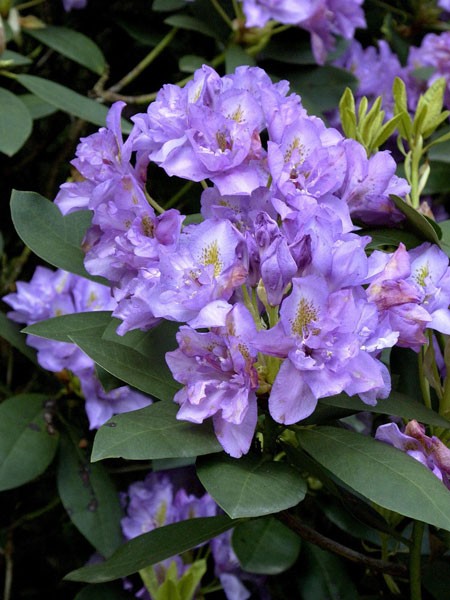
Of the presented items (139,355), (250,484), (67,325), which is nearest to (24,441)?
(67,325)

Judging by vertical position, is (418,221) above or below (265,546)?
above

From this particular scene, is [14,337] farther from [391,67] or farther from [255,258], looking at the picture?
[391,67]

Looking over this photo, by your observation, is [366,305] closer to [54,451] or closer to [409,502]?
[409,502]

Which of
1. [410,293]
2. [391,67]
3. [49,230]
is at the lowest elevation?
[391,67]

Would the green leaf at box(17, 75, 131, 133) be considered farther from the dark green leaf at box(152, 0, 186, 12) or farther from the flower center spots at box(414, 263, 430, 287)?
the flower center spots at box(414, 263, 430, 287)

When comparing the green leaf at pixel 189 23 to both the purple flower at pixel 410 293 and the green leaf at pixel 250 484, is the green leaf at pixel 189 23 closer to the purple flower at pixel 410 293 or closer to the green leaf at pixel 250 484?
the purple flower at pixel 410 293

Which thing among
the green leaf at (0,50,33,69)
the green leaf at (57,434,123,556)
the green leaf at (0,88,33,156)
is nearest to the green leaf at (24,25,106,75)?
the green leaf at (0,50,33,69)

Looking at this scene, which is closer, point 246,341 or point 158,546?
point 246,341
